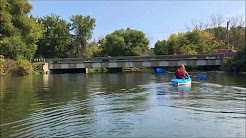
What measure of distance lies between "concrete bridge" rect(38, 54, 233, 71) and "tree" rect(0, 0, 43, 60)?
8954 millimetres

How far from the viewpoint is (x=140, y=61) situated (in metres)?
79.8

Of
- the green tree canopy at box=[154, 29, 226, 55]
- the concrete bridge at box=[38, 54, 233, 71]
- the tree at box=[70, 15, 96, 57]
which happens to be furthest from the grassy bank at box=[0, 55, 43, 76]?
the green tree canopy at box=[154, 29, 226, 55]

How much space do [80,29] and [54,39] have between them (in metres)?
→ 9.94

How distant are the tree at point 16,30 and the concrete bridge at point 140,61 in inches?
353

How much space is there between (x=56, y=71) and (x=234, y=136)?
79.2m

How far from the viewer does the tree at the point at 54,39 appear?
9788cm

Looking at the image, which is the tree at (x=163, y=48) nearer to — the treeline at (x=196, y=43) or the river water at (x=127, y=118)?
the treeline at (x=196, y=43)

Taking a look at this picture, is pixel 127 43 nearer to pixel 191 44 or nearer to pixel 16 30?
pixel 191 44

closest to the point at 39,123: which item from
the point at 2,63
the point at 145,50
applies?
the point at 2,63

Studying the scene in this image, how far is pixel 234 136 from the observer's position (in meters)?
12.8

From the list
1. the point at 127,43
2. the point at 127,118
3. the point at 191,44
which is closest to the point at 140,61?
the point at 191,44

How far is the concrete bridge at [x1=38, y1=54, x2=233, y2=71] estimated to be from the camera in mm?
75938

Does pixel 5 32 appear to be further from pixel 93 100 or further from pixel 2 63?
pixel 93 100

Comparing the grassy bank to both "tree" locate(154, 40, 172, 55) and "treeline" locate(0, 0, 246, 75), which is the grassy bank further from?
"tree" locate(154, 40, 172, 55)
